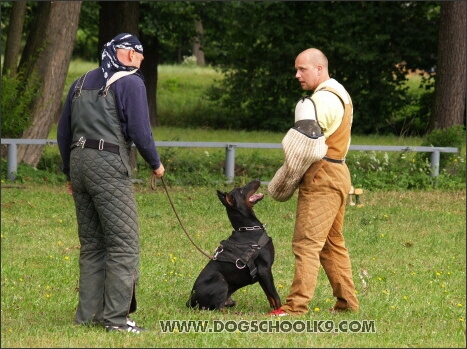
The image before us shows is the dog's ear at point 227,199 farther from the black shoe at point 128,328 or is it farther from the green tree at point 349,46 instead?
the green tree at point 349,46

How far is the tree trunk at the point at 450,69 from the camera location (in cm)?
1720

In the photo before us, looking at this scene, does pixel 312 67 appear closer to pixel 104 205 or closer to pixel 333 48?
pixel 104 205

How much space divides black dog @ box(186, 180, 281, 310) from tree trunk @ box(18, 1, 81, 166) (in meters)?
8.65

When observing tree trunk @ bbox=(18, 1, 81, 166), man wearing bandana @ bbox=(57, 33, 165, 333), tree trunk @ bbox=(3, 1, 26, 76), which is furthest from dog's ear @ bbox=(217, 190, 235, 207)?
tree trunk @ bbox=(3, 1, 26, 76)

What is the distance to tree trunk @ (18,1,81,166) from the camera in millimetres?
→ 15070

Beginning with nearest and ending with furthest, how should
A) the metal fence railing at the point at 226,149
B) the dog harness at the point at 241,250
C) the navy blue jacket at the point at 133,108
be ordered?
the navy blue jacket at the point at 133,108 → the dog harness at the point at 241,250 → the metal fence railing at the point at 226,149

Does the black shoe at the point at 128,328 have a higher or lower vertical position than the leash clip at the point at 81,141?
lower

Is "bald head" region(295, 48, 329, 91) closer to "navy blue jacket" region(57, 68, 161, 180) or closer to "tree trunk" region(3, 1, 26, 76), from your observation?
"navy blue jacket" region(57, 68, 161, 180)

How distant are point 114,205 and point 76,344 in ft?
3.19

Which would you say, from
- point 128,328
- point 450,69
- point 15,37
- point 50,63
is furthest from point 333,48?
point 128,328

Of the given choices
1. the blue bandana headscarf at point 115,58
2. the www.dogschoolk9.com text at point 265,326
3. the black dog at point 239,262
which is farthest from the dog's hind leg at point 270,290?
the blue bandana headscarf at point 115,58

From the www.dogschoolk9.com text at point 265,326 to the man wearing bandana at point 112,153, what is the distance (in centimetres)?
32

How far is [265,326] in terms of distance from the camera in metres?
6.57

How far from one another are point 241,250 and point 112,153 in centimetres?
144
